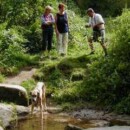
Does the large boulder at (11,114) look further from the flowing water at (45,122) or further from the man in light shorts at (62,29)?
the man in light shorts at (62,29)

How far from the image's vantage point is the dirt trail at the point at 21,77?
16.6 metres

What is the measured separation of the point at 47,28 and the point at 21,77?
227 cm

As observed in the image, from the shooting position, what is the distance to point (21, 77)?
17000 mm

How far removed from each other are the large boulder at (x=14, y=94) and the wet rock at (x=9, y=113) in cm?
56

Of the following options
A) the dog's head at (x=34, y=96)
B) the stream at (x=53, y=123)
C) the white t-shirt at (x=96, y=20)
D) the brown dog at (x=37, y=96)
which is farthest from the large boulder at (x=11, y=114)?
the white t-shirt at (x=96, y=20)

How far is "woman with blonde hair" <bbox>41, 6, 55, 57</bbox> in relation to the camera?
1819cm

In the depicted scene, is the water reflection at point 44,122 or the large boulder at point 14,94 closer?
the water reflection at point 44,122

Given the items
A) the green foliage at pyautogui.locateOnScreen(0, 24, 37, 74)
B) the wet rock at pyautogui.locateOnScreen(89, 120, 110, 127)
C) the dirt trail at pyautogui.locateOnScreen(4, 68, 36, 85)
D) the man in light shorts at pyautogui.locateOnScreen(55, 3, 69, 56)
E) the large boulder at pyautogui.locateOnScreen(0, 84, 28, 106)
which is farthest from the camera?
the man in light shorts at pyautogui.locateOnScreen(55, 3, 69, 56)

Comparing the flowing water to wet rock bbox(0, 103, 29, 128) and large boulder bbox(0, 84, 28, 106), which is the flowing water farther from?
large boulder bbox(0, 84, 28, 106)

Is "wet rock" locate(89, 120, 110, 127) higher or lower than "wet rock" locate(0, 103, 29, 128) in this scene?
lower

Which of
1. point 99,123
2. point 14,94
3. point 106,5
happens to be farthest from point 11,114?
point 106,5

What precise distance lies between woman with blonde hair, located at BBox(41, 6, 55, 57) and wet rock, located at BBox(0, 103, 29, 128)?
4.64m

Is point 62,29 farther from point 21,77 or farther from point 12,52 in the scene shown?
point 21,77

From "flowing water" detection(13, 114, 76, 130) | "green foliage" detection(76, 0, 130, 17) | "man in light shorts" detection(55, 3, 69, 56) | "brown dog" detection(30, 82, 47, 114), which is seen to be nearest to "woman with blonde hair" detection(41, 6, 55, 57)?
"man in light shorts" detection(55, 3, 69, 56)
